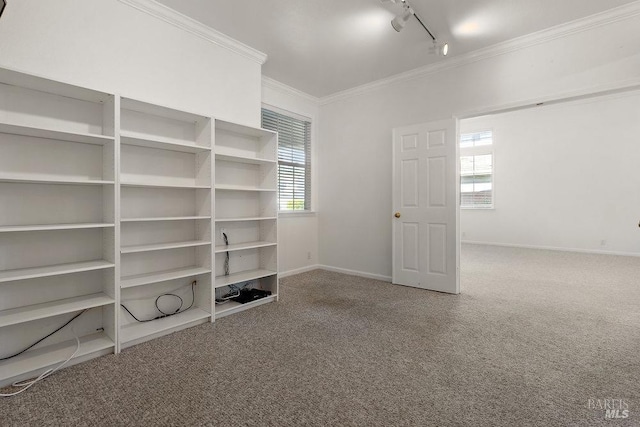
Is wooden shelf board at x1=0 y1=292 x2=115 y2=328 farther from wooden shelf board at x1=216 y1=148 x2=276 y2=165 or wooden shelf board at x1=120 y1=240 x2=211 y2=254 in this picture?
wooden shelf board at x1=216 y1=148 x2=276 y2=165

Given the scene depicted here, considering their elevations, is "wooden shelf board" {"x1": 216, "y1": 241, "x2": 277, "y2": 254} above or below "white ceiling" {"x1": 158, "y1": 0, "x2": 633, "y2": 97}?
below

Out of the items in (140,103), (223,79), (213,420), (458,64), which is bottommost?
(213,420)

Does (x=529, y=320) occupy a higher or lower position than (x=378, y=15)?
lower

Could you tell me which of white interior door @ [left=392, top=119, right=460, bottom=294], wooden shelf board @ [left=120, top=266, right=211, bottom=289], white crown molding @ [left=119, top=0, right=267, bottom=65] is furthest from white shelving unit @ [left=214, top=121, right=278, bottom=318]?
white interior door @ [left=392, top=119, right=460, bottom=294]

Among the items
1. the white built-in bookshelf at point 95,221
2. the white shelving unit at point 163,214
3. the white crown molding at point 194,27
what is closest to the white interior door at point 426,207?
the white built-in bookshelf at point 95,221

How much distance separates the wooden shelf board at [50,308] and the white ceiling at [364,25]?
2.51m

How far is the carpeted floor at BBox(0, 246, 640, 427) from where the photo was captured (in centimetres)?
156

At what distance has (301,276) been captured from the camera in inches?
176

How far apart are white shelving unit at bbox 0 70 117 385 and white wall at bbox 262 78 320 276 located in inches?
89.7

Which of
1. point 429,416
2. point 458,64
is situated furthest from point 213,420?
point 458,64

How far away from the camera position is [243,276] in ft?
10.5

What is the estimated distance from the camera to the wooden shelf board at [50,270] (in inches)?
70.9

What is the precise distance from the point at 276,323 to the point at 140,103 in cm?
218

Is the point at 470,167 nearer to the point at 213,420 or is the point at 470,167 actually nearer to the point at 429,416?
the point at 429,416
